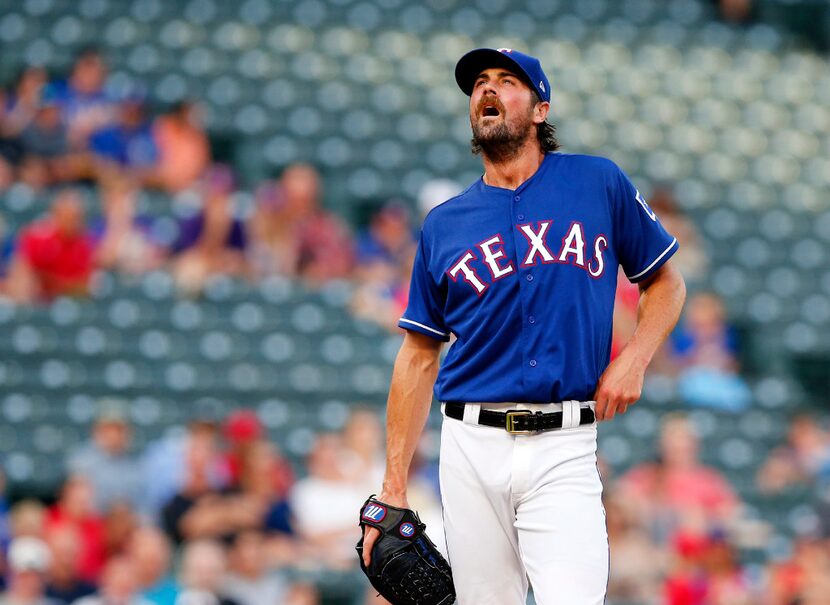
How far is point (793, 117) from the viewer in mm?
13984

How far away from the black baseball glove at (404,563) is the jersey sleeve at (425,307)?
1.55 feet

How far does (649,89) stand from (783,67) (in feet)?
5.25

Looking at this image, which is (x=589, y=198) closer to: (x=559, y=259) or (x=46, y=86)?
(x=559, y=259)

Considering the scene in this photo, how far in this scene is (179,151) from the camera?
1070cm

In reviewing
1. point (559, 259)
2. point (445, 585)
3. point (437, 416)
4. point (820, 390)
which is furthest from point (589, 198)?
point (820, 390)

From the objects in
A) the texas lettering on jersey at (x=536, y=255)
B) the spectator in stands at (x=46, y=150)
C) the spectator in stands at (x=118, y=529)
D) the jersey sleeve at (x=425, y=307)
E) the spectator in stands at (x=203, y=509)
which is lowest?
the spectator in stands at (x=118, y=529)

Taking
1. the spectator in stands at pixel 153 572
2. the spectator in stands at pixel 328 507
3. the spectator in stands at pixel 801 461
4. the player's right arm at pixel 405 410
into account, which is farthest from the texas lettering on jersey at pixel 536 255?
the spectator in stands at pixel 801 461

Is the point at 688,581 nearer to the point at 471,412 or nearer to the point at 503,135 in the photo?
the point at 471,412

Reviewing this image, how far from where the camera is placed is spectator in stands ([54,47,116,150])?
34.9ft

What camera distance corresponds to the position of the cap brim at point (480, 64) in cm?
374

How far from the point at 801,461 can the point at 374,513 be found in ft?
20.1

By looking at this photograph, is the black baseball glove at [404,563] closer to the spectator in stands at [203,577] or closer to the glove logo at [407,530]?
the glove logo at [407,530]

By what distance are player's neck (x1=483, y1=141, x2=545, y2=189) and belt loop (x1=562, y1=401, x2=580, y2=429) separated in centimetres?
60

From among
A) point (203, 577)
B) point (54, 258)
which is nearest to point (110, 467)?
point (203, 577)
